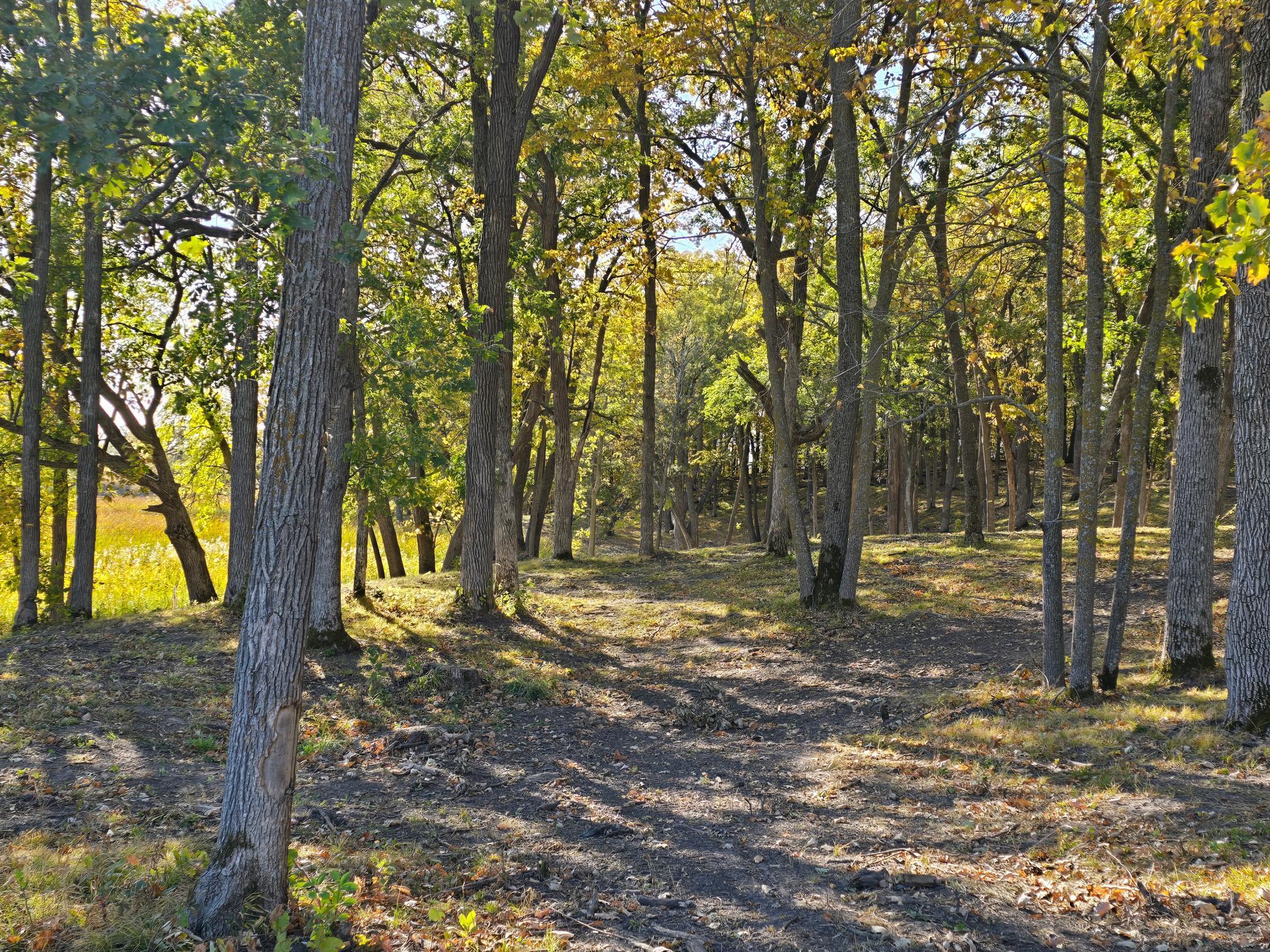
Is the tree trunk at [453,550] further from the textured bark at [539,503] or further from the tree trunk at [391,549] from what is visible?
the textured bark at [539,503]

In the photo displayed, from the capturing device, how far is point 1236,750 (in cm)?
632

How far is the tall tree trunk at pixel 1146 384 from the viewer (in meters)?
7.53

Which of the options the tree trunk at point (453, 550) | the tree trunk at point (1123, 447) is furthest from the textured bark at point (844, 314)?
the tree trunk at point (453, 550)

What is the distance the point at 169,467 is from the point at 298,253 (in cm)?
1553

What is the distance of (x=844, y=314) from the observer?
12.6m

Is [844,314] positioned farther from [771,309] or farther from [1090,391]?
[1090,391]

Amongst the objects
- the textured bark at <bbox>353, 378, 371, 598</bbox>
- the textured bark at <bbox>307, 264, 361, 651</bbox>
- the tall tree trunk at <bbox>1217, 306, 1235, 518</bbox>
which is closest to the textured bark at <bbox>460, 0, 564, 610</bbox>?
the textured bark at <bbox>353, 378, 371, 598</bbox>

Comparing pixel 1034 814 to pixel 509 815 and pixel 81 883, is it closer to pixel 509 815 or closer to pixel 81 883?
pixel 509 815

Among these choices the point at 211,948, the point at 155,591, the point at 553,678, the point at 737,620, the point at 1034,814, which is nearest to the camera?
the point at 211,948

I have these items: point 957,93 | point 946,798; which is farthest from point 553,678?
point 957,93

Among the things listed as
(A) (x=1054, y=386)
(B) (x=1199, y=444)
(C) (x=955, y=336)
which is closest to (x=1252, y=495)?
(B) (x=1199, y=444)

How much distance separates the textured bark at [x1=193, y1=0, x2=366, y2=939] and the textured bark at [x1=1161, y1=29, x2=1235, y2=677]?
7883 mm

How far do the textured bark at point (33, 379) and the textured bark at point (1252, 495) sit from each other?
13926mm

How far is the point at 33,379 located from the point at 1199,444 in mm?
14611
